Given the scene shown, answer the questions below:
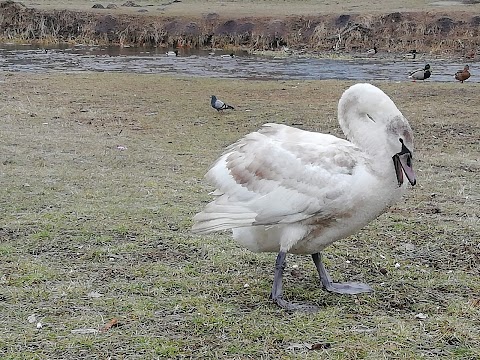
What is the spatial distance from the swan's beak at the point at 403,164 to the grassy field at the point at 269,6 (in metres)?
32.4

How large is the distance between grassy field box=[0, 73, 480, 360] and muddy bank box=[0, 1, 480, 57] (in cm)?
2211

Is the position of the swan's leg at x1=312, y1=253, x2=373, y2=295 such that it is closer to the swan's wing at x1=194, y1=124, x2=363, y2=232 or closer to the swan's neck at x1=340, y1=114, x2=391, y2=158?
the swan's wing at x1=194, y1=124, x2=363, y2=232

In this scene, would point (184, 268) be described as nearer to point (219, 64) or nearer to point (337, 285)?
point (337, 285)

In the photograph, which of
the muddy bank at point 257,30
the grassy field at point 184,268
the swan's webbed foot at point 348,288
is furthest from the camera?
the muddy bank at point 257,30

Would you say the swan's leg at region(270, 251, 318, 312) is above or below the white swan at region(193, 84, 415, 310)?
below

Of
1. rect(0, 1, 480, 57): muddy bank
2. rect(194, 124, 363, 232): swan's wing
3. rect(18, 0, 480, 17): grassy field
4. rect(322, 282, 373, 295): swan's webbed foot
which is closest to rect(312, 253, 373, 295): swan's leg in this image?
rect(322, 282, 373, 295): swan's webbed foot

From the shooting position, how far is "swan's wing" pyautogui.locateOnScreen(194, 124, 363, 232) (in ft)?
14.3

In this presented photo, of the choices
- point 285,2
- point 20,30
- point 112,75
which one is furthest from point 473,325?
point 285,2

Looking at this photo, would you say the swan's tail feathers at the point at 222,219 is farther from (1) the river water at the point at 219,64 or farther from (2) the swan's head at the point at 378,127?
(1) the river water at the point at 219,64

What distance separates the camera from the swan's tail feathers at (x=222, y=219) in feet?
14.7

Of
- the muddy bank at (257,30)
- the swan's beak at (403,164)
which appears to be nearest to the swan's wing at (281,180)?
the swan's beak at (403,164)

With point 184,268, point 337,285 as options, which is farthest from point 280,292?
point 184,268

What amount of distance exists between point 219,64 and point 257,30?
9.15 m

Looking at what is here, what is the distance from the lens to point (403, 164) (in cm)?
435
